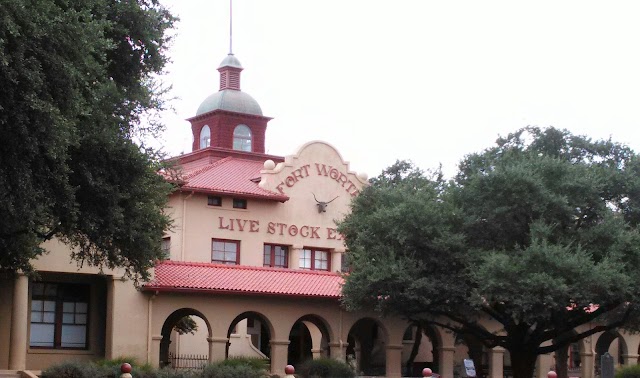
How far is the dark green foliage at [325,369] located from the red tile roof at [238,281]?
8.53ft

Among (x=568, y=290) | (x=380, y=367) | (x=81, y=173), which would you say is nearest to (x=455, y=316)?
(x=568, y=290)

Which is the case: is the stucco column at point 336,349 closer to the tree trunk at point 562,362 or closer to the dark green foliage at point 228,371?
the dark green foliage at point 228,371

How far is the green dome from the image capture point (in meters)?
57.4

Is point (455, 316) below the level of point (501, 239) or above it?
below

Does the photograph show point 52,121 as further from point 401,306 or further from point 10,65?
point 401,306

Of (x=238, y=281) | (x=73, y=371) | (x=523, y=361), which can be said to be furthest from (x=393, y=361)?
(x=73, y=371)

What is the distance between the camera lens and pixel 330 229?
5116cm

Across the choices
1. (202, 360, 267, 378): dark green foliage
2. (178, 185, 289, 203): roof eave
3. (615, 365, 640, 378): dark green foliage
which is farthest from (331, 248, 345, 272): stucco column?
(202, 360, 267, 378): dark green foliage

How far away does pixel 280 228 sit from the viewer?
50000mm

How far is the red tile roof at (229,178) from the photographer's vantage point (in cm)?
4819

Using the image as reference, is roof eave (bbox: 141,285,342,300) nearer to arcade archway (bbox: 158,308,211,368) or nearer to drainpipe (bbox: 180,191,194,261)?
arcade archway (bbox: 158,308,211,368)

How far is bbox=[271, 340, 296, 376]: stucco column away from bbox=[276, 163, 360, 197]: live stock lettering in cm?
1229

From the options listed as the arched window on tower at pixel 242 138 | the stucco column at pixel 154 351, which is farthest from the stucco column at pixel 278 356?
the arched window on tower at pixel 242 138

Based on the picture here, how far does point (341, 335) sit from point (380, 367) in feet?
31.4
